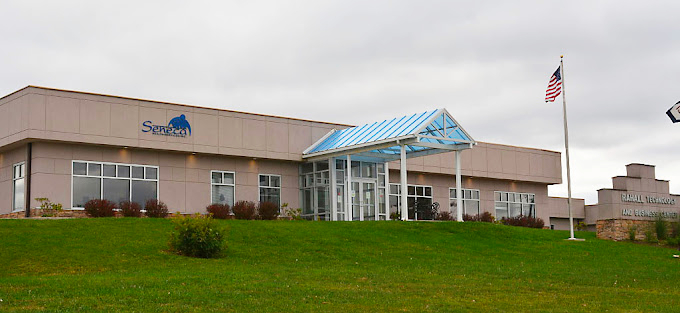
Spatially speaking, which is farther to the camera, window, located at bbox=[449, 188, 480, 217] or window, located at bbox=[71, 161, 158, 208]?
window, located at bbox=[449, 188, 480, 217]

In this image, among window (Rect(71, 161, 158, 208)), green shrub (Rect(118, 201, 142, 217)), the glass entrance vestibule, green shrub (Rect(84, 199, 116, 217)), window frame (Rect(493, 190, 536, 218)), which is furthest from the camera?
window frame (Rect(493, 190, 536, 218))

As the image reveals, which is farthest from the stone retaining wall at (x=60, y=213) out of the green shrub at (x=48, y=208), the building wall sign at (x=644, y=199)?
the building wall sign at (x=644, y=199)

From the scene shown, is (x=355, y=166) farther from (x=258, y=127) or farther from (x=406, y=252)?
(x=406, y=252)

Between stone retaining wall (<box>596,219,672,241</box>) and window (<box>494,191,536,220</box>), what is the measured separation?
10.2 metres

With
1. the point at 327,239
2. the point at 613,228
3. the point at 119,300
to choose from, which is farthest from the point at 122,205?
the point at 613,228

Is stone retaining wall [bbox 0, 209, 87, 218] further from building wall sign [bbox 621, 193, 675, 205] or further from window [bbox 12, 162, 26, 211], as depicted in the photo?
building wall sign [bbox 621, 193, 675, 205]

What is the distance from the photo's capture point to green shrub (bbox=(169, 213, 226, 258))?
1989cm

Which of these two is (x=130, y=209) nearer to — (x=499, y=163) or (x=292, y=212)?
(x=292, y=212)

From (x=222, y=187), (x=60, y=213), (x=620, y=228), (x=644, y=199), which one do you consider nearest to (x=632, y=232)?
(x=620, y=228)

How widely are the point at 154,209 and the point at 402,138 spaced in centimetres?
971

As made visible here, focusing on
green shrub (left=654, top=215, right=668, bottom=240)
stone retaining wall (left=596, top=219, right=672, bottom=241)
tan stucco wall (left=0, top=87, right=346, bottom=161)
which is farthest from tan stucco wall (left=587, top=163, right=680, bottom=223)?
tan stucco wall (left=0, top=87, right=346, bottom=161)

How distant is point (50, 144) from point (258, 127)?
848cm

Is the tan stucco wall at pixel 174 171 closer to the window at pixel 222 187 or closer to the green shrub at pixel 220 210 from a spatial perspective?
the window at pixel 222 187

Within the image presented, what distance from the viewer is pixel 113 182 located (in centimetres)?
2983
